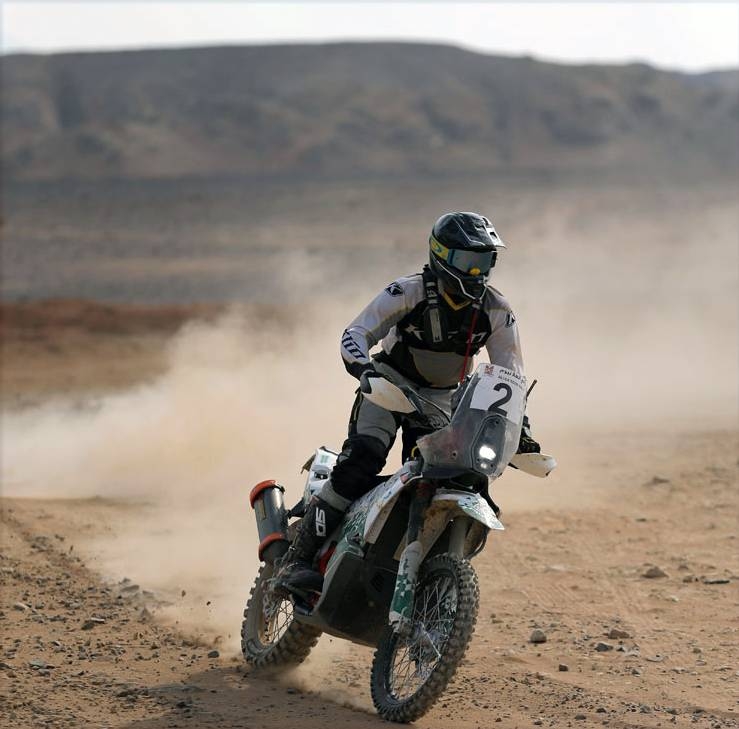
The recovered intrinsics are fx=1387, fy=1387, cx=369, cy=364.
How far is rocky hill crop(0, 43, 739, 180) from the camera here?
7306 centimetres

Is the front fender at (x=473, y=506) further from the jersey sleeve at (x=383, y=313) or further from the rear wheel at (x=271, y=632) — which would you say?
the rear wheel at (x=271, y=632)

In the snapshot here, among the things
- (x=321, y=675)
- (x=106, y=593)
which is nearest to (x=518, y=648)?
(x=321, y=675)

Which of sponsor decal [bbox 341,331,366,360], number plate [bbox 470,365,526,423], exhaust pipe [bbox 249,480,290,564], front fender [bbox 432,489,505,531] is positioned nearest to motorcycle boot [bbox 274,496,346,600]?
exhaust pipe [bbox 249,480,290,564]

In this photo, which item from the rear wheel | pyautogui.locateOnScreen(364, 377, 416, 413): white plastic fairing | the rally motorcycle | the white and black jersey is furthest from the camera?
the rear wheel

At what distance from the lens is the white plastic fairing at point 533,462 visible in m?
6.83

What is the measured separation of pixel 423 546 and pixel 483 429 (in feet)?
2.27

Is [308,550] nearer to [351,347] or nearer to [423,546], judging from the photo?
[423,546]

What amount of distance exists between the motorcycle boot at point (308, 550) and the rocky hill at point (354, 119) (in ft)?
198

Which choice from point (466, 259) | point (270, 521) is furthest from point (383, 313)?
point (270, 521)

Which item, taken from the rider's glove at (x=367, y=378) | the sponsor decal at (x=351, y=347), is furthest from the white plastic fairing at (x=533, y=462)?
the sponsor decal at (x=351, y=347)

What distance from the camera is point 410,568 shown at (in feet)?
21.6

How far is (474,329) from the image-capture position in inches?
284

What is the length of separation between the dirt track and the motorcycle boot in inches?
21.3

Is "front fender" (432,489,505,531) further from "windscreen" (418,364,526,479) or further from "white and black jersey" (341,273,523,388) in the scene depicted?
"white and black jersey" (341,273,523,388)
